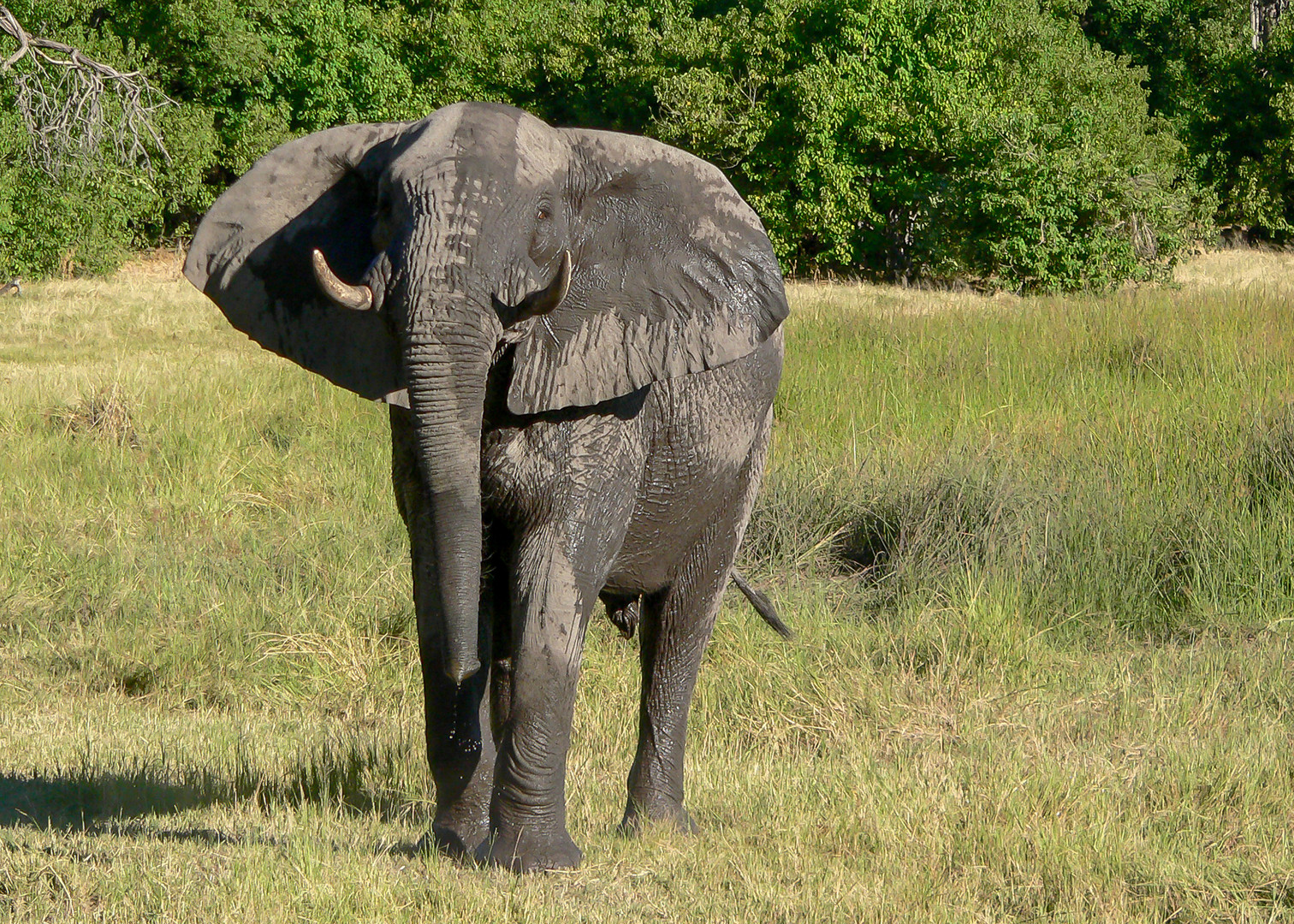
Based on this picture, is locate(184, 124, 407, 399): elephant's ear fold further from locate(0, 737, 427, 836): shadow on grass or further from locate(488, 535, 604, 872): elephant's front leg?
locate(0, 737, 427, 836): shadow on grass

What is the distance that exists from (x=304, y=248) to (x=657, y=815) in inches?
83.2

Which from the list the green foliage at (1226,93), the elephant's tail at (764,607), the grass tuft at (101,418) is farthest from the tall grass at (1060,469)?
the green foliage at (1226,93)

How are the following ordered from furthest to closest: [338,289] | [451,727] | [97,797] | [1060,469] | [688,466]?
[1060,469] < [97,797] < [688,466] < [451,727] < [338,289]

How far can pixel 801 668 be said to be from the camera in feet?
20.2

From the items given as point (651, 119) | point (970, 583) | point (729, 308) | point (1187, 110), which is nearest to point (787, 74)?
point (651, 119)

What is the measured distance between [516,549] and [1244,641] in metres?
4.27

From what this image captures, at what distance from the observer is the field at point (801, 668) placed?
4.01 metres

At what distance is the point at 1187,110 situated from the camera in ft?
145

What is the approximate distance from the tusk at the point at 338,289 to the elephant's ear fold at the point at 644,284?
0.44m

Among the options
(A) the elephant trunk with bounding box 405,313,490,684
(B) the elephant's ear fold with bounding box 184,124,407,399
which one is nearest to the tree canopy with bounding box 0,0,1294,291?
(B) the elephant's ear fold with bounding box 184,124,407,399

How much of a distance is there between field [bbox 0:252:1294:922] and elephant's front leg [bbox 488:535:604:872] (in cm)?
13

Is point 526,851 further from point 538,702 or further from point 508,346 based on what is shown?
point 508,346

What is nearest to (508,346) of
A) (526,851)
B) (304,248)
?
(304,248)

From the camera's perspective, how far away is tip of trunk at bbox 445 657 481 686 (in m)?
3.34
